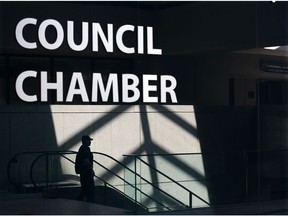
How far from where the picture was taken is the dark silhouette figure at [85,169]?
13328 mm

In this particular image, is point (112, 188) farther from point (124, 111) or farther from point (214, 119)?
point (214, 119)

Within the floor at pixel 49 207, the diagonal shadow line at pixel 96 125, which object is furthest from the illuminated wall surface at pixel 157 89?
the floor at pixel 49 207

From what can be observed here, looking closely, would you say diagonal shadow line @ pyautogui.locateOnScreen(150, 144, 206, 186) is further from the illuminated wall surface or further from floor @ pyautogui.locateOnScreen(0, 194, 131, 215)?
floor @ pyautogui.locateOnScreen(0, 194, 131, 215)

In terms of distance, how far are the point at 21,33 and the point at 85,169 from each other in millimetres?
2559

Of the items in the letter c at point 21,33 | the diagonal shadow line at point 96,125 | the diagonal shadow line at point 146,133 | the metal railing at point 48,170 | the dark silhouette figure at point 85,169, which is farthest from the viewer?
the diagonal shadow line at point 146,133

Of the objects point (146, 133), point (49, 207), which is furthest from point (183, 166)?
point (49, 207)

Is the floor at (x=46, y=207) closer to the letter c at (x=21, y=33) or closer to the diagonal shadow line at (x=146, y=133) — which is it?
the diagonal shadow line at (x=146, y=133)

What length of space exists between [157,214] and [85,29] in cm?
359

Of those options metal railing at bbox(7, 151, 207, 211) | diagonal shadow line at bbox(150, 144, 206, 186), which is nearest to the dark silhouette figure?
metal railing at bbox(7, 151, 207, 211)

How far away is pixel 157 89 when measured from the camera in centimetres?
1408

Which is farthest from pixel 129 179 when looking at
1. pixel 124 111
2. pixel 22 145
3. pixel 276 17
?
pixel 276 17

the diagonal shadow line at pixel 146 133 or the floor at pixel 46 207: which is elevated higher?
the diagonal shadow line at pixel 146 133

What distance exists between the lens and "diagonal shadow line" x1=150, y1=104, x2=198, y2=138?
1416 centimetres

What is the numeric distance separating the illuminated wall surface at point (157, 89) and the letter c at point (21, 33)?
0.02 metres
